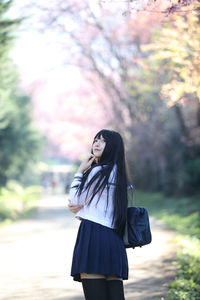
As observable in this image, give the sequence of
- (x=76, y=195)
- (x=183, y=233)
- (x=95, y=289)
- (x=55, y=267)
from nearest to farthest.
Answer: (x=95, y=289)
(x=76, y=195)
(x=55, y=267)
(x=183, y=233)

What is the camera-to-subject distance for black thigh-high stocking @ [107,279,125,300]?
354cm

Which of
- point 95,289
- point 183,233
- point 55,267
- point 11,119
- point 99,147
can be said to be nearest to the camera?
point 95,289

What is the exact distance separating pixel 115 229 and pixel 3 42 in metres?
9.13

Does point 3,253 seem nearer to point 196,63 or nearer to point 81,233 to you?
point 196,63

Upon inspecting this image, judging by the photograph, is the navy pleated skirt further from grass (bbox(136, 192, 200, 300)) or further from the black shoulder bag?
grass (bbox(136, 192, 200, 300))

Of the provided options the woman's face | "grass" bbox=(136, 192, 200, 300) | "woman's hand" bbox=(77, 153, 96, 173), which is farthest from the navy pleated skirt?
"grass" bbox=(136, 192, 200, 300)

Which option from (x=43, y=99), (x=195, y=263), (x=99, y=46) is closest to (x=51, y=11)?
(x=99, y=46)

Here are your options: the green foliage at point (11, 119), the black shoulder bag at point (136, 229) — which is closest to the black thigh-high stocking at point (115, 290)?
the black shoulder bag at point (136, 229)

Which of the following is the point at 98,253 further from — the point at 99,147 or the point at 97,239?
the point at 99,147

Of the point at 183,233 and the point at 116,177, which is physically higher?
the point at 183,233

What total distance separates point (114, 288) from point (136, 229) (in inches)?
19.1

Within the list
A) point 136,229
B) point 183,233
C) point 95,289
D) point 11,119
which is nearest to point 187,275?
point 136,229

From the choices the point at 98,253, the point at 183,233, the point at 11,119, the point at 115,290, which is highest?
the point at 11,119

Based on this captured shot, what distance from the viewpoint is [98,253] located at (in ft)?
11.7
